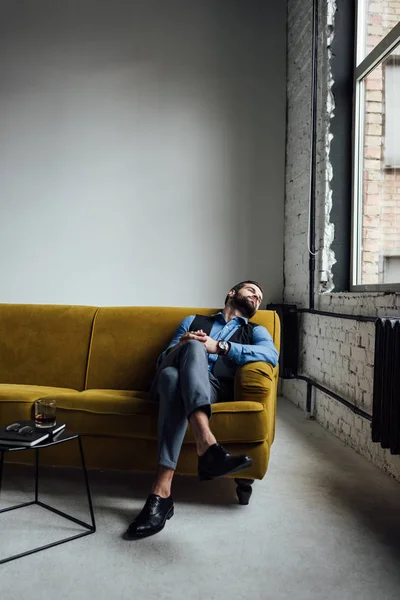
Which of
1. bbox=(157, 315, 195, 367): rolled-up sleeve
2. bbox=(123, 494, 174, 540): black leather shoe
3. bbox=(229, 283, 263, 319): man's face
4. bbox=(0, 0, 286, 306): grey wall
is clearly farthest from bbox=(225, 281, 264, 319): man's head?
bbox=(0, 0, 286, 306): grey wall

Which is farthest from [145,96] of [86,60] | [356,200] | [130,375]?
[130,375]

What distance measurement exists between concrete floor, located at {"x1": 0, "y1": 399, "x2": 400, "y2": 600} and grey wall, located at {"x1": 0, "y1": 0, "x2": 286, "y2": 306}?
7.57ft

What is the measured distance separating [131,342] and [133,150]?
2.30 m

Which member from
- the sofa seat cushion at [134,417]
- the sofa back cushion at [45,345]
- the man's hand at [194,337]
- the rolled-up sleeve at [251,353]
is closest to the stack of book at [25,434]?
the sofa seat cushion at [134,417]

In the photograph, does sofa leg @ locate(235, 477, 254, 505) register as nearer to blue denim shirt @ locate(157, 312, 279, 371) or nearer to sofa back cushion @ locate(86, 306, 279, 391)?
blue denim shirt @ locate(157, 312, 279, 371)

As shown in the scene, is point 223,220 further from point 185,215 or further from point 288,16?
point 288,16

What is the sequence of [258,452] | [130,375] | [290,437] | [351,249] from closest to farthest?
[258,452], [130,375], [290,437], [351,249]

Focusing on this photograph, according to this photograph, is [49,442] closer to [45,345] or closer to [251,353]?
[251,353]

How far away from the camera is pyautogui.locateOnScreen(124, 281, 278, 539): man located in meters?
2.16

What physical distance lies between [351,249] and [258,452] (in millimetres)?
1916

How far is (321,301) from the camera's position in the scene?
4027mm

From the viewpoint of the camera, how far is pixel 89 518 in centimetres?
224

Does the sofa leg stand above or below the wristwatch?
below

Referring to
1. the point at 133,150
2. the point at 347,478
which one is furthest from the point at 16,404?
the point at 133,150
